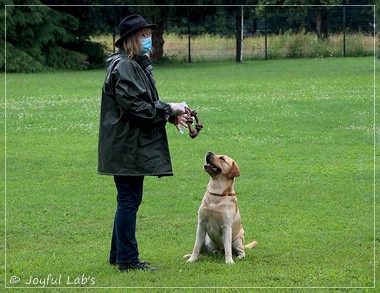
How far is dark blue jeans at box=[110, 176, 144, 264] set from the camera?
6.64 m

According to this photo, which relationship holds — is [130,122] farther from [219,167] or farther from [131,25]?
[219,167]

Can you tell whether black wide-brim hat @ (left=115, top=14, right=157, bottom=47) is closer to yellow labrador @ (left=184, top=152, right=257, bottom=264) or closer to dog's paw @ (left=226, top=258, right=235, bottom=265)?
yellow labrador @ (left=184, top=152, right=257, bottom=264)

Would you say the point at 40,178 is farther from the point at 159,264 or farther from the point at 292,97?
the point at 292,97

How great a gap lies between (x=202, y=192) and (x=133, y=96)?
4357mm

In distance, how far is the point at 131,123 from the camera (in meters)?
6.52

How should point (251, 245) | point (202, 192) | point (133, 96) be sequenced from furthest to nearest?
point (202, 192), point (251, 245), point (133, 96)

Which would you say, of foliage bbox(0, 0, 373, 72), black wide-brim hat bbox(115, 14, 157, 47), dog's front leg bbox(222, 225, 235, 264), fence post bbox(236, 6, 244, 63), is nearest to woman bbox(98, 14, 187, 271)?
black wide-brim hat bbox(115, 14, 157, 47)

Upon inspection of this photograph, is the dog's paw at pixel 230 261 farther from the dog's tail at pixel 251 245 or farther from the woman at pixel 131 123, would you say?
the woman at pixel 131 123

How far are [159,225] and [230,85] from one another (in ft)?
57.0

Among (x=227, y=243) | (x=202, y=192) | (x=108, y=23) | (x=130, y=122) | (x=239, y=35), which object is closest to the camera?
(x=130, y=122)

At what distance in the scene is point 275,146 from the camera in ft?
48.2

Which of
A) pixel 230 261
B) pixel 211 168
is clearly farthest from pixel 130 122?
pixel 230 261

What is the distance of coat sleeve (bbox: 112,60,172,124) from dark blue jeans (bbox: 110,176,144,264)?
499mm

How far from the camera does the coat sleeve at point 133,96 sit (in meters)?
6.39
